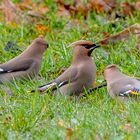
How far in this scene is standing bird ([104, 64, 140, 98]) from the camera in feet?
26.2

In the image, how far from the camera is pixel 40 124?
6789mm

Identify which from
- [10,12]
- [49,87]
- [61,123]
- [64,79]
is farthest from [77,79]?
[10,12]

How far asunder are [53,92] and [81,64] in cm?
61

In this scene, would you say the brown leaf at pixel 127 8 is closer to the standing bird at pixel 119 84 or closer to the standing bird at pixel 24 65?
the standing bird at pixel 24 65

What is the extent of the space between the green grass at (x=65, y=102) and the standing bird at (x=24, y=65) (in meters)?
0.15

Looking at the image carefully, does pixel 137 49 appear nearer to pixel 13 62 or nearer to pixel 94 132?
pixel 13 62

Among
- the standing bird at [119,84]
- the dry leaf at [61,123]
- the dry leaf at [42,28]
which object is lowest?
the dry leaf at [42,28]

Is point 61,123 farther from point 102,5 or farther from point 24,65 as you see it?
point 102,5

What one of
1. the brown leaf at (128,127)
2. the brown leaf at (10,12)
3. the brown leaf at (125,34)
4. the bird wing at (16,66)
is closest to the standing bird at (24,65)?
the bird wing at (16,66)

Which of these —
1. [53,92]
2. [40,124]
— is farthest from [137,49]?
[40,124]

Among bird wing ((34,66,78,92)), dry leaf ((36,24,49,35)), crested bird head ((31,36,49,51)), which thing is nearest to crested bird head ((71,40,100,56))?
bird wing ((34,66,78,92))

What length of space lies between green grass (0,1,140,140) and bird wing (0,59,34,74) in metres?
0.22

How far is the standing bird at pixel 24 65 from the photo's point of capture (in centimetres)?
949

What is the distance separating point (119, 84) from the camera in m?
8.23
